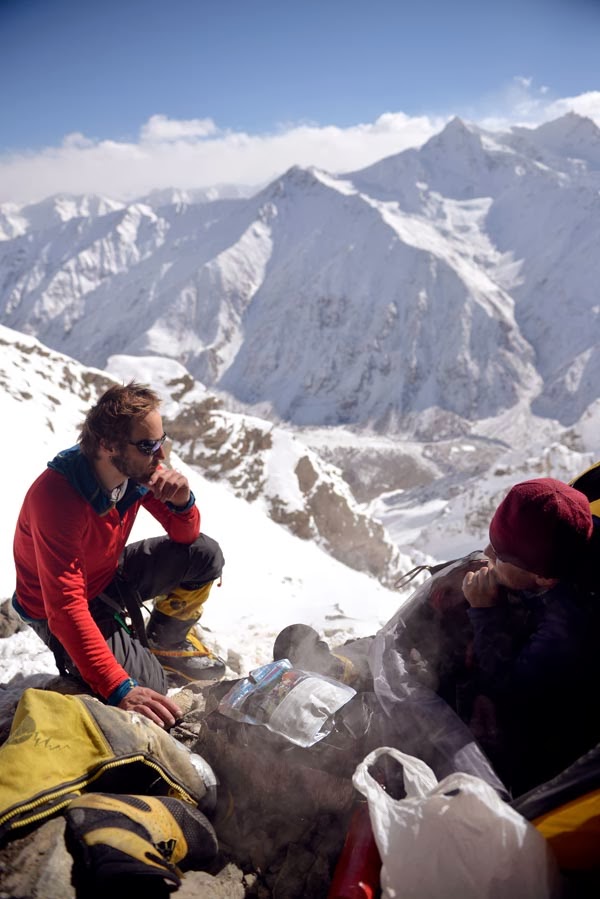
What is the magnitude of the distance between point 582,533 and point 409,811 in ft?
5.01

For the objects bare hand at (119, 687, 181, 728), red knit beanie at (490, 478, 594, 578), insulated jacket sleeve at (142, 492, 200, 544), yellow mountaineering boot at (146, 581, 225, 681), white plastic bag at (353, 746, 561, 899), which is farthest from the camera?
yellow mountaineering boot at (146, 581, 225, 681)

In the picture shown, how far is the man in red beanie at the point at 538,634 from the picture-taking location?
96.1 inches

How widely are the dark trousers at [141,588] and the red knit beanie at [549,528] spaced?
2751mm

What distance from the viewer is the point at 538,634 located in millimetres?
2592

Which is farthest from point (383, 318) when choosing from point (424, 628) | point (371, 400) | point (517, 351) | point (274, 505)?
point (424, 628)

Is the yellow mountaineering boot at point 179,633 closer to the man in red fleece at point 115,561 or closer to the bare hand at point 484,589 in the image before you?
the man in red fleece at point 115,561

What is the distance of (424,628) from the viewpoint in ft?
11.4

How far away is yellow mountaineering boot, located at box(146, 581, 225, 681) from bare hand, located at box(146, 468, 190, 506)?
1034 mm

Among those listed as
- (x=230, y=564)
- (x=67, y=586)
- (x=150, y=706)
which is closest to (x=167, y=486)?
(x=67, y=586)

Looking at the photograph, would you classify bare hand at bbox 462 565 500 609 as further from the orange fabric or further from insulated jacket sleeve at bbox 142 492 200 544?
insulated jacket sleeve at bbox 142 492 200 544

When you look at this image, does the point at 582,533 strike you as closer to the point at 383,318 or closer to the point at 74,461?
the point at 74,461

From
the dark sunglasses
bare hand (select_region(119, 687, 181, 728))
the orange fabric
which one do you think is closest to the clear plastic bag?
bare hand (select_region(119, 687, 181, 728))

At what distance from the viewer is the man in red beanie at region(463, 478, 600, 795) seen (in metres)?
2.44

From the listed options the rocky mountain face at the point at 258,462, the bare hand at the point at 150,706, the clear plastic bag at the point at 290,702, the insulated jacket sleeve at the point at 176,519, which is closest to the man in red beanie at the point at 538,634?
the clear plastic bag at the point at 290,702
